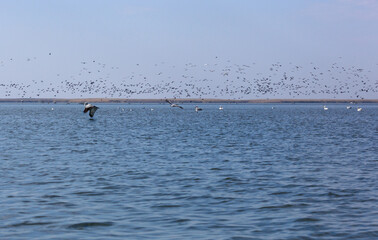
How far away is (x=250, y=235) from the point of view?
13664 mm

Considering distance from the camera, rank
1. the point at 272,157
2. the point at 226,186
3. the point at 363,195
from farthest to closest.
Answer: the point at 272,157
the point at 226,186
the point at 363,195

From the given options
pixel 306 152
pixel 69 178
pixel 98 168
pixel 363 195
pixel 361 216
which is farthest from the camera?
pixel 306 152

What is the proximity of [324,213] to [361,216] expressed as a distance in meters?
0.99

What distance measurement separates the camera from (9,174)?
23797 mm

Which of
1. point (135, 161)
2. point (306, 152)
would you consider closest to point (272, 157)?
point (306, 152)

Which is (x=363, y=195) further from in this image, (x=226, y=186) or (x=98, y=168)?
(x=98, y=168)

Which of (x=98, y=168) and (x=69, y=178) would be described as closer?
(x=69, y=178)

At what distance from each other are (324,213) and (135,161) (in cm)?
1501

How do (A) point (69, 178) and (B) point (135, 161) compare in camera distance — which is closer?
(A) point (69, 178)

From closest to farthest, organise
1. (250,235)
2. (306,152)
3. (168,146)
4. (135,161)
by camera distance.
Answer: (250,235) → (135,161) → (306,152) → (168,146)

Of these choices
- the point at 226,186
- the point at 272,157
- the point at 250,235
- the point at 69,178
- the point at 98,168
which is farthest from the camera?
the point at 272,157

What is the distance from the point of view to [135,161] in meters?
29.8

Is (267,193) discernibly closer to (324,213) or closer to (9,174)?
(324,213)

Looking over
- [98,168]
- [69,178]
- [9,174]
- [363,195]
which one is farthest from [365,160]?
[9,174]
